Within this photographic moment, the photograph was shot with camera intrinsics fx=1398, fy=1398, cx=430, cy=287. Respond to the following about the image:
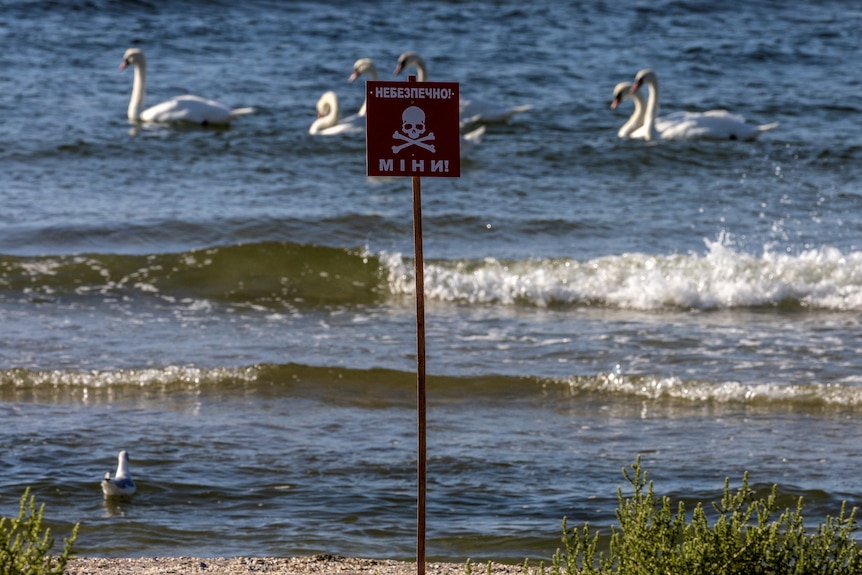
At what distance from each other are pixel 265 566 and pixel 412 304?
249 inches

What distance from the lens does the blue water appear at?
6984mm

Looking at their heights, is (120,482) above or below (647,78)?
below

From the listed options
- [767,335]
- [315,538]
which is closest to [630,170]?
[767,335]

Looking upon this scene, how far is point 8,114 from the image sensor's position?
18984 millimetres

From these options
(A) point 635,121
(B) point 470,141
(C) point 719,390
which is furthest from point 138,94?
(C) point 719,390

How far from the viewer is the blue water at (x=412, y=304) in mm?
6984

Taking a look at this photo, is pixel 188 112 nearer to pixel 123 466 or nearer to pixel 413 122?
pixel 123 466

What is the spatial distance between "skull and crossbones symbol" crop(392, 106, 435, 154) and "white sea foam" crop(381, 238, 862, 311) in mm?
7020

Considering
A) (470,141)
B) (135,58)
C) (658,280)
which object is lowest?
(658,280)

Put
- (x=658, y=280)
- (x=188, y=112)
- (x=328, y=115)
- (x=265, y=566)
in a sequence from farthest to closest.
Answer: (x=188, y=112), (x=328, y=115), (x=658, y=280), (x=265, y=566)

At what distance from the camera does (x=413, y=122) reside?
15.7 feet

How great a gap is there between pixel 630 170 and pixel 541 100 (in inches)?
166

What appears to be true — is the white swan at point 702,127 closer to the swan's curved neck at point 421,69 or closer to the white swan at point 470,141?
the white swan at point 470,141

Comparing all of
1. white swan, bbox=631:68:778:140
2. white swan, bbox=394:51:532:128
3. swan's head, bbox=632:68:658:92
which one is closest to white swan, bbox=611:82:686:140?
white swan, bbox=631:68:778:140
